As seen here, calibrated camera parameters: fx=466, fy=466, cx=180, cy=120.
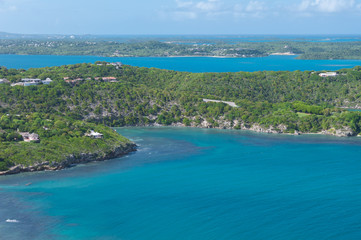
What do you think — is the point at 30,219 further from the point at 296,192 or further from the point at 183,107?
the point at 183,107

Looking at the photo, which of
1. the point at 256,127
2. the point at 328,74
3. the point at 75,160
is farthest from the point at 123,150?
the point at 328,74

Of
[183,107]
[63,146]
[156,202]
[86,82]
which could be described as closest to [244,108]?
[183,107]

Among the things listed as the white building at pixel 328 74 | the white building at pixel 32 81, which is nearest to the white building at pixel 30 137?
the white building at pixel 32 81

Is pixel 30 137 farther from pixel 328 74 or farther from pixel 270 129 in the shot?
pixel 328 74

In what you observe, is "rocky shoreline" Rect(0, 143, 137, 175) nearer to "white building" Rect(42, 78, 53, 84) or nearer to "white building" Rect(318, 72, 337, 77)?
"white building" Rect(42, 78, 53, 84)

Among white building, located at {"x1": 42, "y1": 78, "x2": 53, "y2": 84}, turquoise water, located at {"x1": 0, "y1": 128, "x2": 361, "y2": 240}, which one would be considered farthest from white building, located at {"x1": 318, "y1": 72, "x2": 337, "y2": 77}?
white building, located at {"x1": 42, "y1": 78, "x2": 53, "y2": 84}

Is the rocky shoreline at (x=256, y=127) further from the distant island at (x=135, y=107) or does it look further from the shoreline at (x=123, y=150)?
the distant island at (x=135, y=107)
